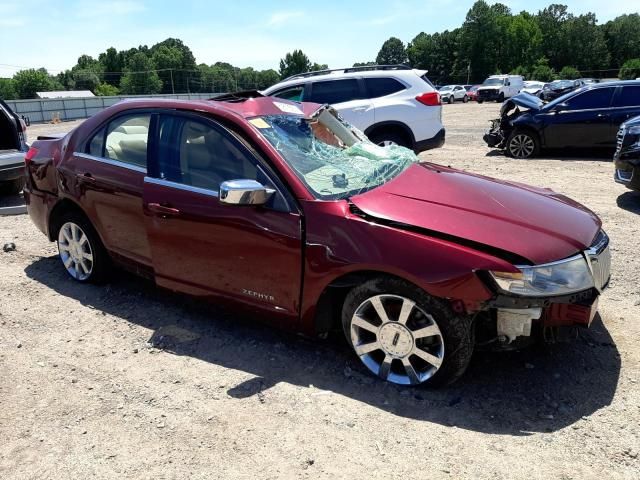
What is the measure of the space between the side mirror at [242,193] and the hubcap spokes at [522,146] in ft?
31.6

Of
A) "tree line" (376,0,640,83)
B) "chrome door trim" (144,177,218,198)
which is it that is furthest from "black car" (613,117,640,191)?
"tree line" (376,0,640,83)

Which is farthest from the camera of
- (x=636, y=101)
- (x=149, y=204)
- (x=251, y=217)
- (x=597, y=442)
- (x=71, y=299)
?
(x=636, y=101)

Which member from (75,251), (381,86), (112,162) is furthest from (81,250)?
(381,86)

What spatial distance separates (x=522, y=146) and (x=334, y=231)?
9.62 m

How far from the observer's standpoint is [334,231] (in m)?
3.10

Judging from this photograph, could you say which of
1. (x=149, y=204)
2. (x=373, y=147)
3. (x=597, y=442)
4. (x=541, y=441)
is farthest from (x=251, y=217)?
(x=597, y=442)

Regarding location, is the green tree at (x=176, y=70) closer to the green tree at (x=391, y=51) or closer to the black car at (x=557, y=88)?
the green tree at (x=391, y=51)

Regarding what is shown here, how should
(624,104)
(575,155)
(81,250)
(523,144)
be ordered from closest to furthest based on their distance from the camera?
(81,250) → (624,104) → (523,144) → (575,155)

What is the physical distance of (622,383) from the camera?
3.13 metres

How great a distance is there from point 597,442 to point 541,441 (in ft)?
0.89

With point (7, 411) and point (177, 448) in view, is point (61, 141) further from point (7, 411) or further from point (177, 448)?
point (177, 448)

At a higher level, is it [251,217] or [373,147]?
[373,147]

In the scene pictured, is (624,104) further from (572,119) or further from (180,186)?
(180,186)

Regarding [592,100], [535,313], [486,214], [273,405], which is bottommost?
[273,405]
